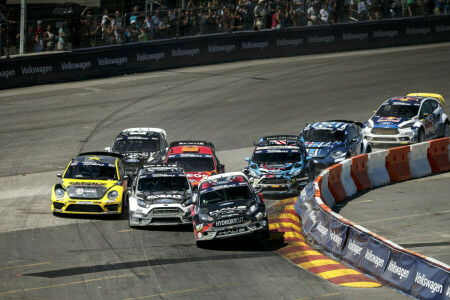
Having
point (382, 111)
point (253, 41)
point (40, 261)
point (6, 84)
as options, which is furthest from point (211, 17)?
point (40, 261)

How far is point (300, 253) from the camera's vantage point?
1842 cm

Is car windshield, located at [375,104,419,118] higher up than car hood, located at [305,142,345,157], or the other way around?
car windshield, located at [375,104,419,118]

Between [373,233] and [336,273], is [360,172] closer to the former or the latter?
[373,233]

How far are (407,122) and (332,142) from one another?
4026 millimetres

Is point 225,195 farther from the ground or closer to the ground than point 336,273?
farther from the ground

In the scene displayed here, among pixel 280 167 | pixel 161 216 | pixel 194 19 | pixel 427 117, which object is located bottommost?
pixel 161 216

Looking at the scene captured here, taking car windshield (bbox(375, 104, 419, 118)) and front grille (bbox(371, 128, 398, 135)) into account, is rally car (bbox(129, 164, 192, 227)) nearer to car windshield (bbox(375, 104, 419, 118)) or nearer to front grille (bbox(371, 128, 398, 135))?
front grille (bbox(371, 128, 398, 135))

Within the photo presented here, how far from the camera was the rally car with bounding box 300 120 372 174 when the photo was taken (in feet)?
89.0

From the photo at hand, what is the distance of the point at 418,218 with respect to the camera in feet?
69.8

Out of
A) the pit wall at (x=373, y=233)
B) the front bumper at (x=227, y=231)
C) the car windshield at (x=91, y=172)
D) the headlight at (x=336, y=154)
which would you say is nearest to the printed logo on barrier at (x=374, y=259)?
the pit wall at (x=373, y=233)

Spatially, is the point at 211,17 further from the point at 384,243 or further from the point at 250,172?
the point at 384,243

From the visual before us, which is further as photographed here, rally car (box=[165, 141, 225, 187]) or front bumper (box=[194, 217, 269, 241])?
rally car (box=[165, 141, 225, 187])

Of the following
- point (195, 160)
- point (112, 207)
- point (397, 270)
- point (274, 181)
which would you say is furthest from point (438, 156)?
point (397, 270)

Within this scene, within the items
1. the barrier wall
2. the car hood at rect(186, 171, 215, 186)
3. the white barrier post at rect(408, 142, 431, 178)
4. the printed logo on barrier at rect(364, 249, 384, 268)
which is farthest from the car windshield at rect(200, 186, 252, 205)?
the barrier wall
